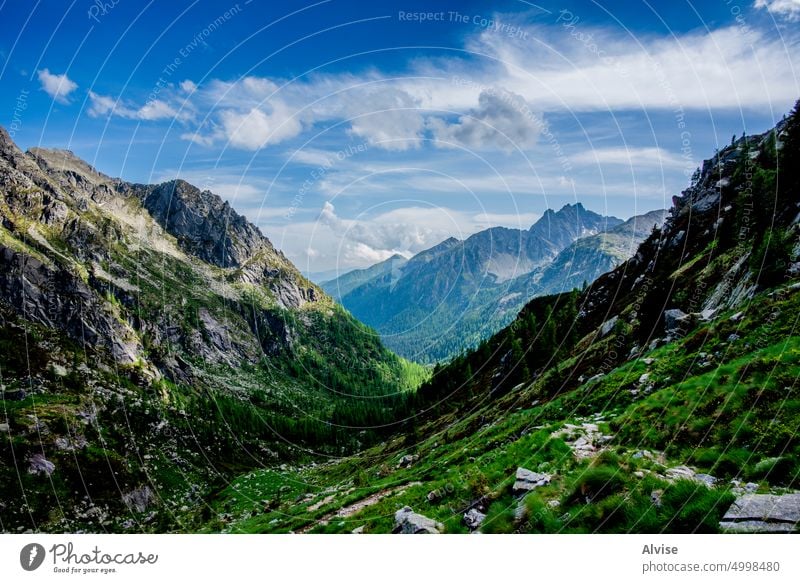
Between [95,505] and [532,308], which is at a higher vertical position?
[532,308]

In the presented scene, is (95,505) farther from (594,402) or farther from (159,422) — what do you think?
(594,402)

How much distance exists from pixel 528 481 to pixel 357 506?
13246mm

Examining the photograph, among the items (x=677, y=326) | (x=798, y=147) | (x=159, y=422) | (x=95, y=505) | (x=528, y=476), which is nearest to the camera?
(x=528, y=476)

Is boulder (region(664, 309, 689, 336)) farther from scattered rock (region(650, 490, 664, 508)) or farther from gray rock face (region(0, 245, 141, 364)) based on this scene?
gray rock face (region(0, 245, 141, 364))

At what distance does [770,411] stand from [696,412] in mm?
2462

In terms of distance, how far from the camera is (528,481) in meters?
13.5

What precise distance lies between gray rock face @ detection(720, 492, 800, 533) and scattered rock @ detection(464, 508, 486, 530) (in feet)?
20.0

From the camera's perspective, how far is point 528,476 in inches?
543

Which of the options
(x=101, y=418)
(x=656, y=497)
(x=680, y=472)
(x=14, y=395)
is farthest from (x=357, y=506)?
(x=101, y=418)

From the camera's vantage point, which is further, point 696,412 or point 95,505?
point 95,505

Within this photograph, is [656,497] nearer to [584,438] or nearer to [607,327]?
[584,438]

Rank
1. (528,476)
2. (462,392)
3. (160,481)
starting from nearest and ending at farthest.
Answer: (528,476) → (160,481) → (462,392)

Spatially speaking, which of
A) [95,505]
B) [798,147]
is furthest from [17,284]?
[798,147]
